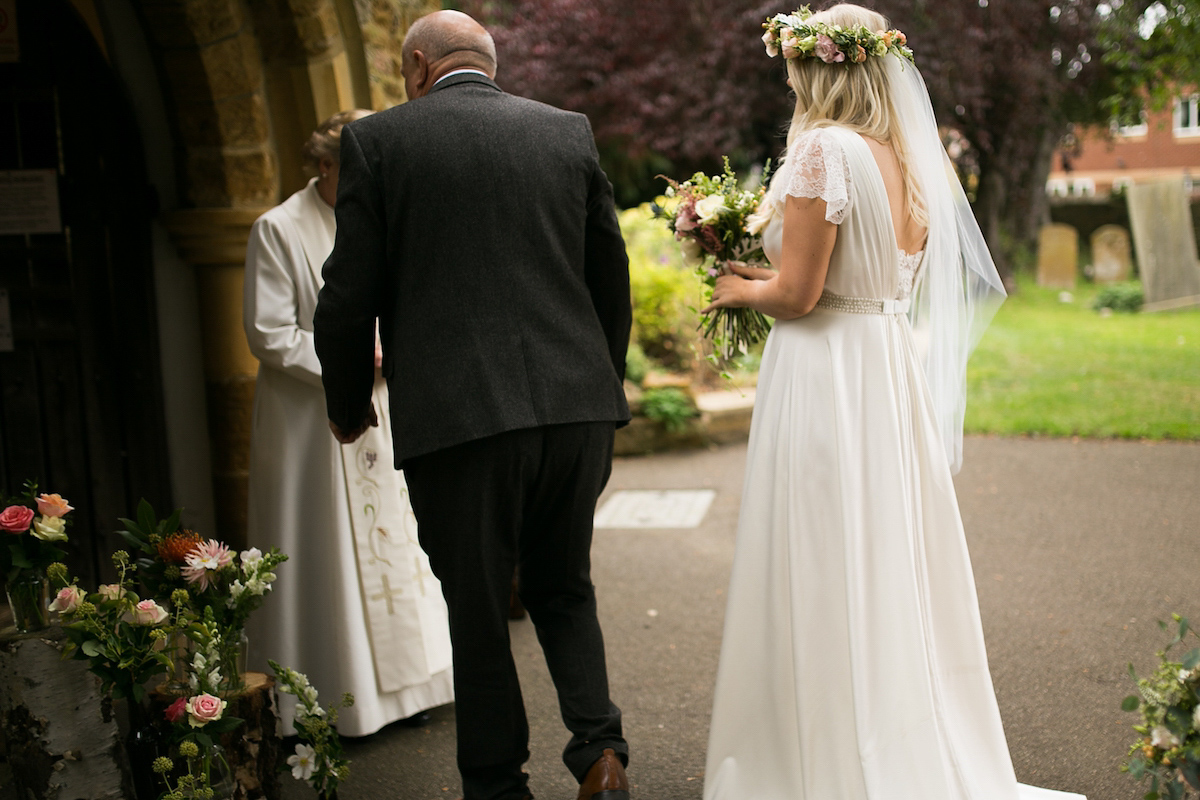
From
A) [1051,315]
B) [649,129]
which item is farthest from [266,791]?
[1051,315]

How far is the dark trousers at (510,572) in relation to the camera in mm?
2559

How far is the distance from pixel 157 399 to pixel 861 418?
3198 mm

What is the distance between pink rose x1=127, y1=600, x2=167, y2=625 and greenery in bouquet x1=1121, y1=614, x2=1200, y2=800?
2.22 metres

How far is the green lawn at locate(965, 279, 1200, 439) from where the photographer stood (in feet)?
27.1

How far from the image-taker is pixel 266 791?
9.67ft

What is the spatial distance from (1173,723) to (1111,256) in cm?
1761

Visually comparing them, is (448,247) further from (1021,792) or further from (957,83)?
(957,83)

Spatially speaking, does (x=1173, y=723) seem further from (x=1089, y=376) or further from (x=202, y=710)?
(x=1089, y=376)

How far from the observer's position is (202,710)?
255cm

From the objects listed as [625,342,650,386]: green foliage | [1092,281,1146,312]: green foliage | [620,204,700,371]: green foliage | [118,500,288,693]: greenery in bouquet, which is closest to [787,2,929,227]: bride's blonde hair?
[118,500,288,693]: greenery in bouquet

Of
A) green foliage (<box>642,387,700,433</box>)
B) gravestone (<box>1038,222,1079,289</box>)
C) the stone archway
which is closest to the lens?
the stone archway

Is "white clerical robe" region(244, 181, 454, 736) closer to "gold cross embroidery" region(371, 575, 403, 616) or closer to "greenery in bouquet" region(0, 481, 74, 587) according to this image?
"gold cross embroidery" region(371, 575, 403, 616)

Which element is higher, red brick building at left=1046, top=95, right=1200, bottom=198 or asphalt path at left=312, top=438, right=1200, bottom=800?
red brick building at left=1046, top=95, right=1200, bottom=198

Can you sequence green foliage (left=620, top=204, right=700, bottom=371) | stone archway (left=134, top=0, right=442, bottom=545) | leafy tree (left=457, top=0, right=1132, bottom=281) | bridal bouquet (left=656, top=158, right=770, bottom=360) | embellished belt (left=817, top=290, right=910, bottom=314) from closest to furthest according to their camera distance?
embellished belt (left=817, top=290, right=910, bottom=314)
bridal bouquet (left=656, top=158, right=770, bottom=360)
stone archway (left=134, top=0, right=442, bottom=545)
green foliage (left=620, top=204, right=700, bottom=371)
leafy tree (left=457, top=0, right=1132, bottom=281)
